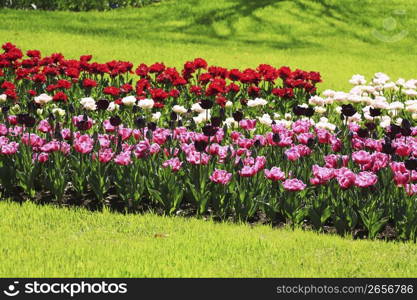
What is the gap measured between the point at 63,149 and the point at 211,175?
1380 mm

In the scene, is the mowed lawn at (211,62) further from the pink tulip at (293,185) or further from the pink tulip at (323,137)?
the pink tulip at (323,137)

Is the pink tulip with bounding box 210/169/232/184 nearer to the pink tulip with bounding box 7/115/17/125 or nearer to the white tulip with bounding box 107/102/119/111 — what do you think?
the pink tulip with bounding box 7/115/17/125

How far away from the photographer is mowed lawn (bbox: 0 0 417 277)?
4969 millimetres

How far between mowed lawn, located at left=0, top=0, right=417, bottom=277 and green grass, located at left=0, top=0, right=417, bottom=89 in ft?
0.08

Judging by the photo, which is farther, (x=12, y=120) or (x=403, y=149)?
(x=12, y=120)

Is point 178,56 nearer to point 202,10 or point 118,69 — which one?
point 202,10

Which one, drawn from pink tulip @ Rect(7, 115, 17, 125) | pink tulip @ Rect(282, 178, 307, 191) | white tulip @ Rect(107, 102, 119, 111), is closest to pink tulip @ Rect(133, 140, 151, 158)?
pink tulip @ Rect(282, 178, 307, 191)

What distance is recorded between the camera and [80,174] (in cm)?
646

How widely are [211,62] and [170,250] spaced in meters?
9.98

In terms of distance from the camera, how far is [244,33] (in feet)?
58.0

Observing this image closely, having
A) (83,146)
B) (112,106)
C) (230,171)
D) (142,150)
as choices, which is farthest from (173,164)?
(112,106)

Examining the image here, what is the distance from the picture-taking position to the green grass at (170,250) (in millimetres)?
4828

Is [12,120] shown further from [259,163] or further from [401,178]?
[401,178]

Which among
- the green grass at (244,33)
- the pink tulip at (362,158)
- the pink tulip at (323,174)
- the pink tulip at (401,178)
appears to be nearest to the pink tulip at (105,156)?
the pink tulip at (323,174)
